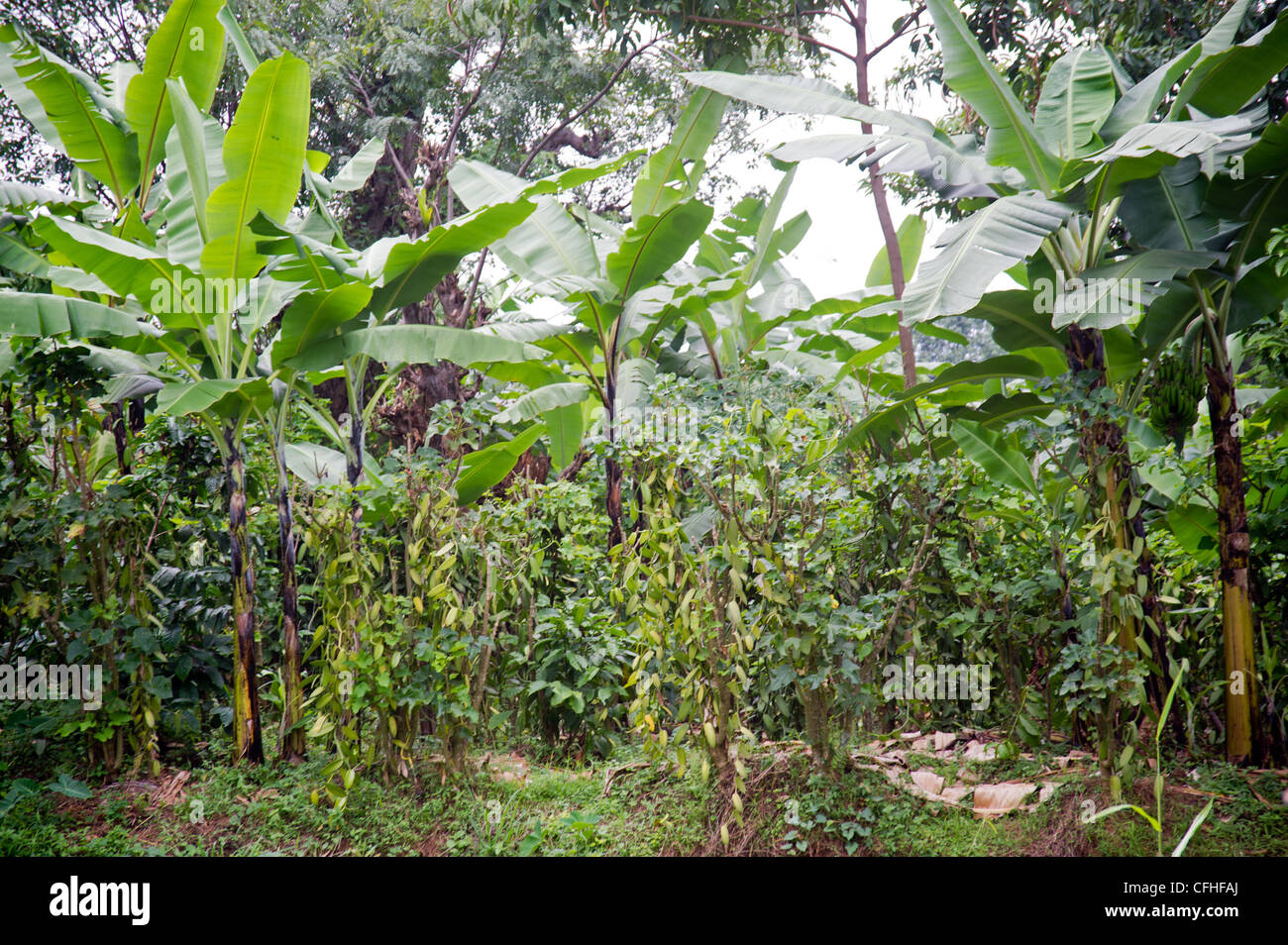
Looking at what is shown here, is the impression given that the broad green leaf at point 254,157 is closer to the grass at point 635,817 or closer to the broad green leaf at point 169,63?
the broad green leaf at point 169,63

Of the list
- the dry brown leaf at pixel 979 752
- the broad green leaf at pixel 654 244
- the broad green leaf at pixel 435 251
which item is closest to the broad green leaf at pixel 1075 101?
the broad green leaf at pixel 654 244

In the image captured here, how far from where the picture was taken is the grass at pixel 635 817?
303cm

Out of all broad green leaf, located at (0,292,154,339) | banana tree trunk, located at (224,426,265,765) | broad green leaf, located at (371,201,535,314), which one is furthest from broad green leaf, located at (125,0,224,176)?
banana tree trunk, located at (224,426,265,765)

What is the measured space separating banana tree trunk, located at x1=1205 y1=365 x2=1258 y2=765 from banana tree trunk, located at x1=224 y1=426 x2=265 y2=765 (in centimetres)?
398

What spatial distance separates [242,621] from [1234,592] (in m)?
4.05

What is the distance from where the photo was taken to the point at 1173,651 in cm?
370

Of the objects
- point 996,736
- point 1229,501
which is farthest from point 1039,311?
point 996,736

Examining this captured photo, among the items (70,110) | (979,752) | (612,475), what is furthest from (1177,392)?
(70,110)

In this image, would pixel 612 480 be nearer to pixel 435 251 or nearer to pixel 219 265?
pixel 435 251

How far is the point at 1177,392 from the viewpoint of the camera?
3.44m

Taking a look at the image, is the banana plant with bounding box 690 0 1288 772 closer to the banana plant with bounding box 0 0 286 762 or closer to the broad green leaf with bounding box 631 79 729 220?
the broad green leaf with bounding box 631 79 729 220

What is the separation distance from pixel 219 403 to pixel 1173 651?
13.7 feet

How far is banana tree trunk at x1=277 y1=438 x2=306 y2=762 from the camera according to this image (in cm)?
388
